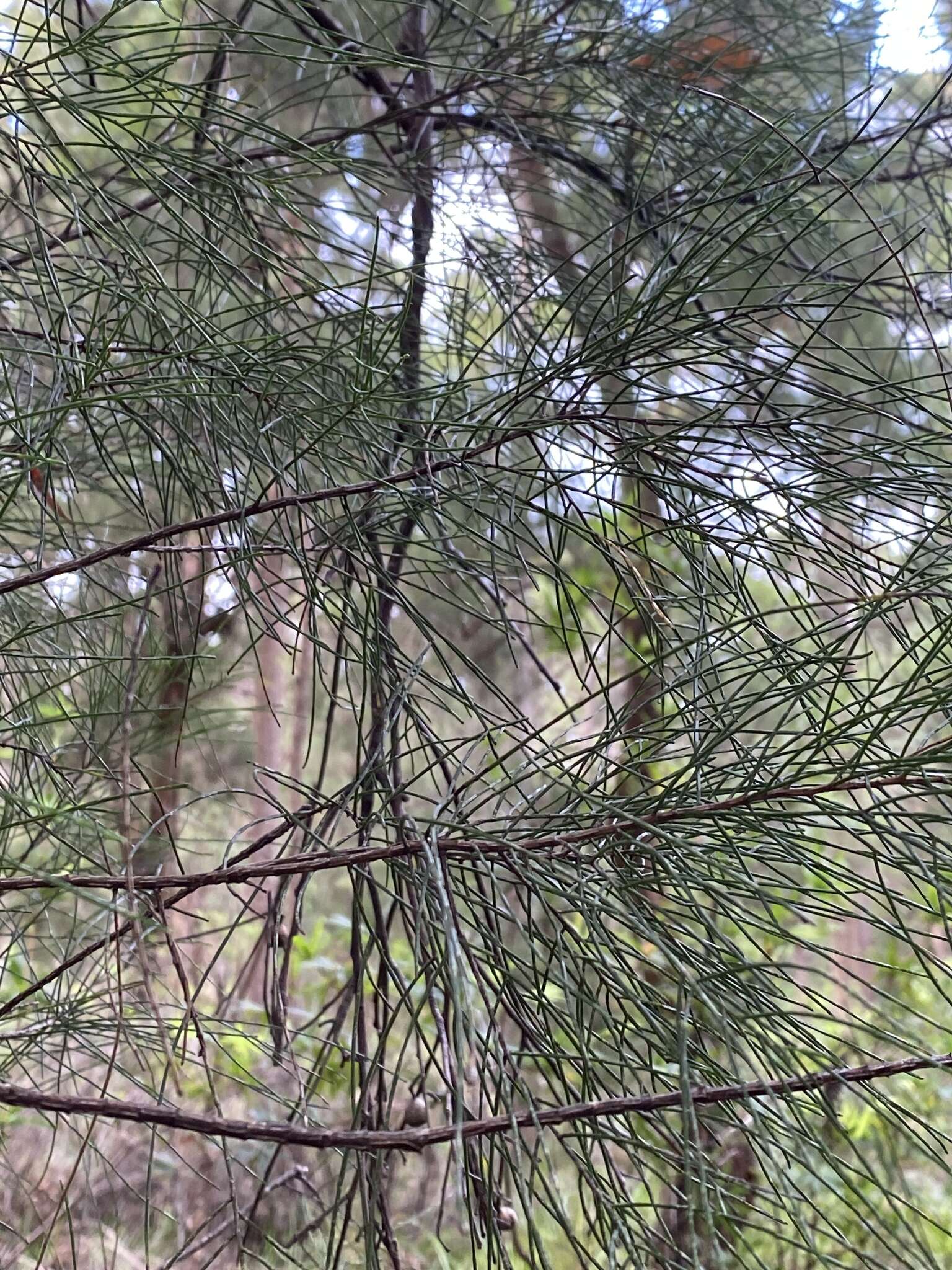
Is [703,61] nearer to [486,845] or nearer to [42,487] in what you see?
[42,487]

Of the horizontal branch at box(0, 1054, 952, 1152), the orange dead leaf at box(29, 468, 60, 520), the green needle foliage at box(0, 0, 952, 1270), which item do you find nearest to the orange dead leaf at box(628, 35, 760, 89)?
the green needle foliage at box(0, 0, 952, 1270)

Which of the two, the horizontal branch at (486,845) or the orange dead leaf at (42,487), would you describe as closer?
the horizontal branch at (486,845)

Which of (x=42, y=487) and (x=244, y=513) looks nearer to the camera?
(x=244, y=513)

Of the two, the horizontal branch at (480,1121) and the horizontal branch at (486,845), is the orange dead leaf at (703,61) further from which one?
the horizontal branch at (480,1121)

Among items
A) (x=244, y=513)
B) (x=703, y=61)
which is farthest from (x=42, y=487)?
(x=703, y=61)

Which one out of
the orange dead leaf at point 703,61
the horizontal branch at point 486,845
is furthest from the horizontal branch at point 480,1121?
the orange dead leaf at point 703,61

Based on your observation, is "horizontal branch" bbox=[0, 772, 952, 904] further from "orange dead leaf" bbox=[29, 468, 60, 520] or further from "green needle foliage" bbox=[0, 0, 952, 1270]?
"orange dead leaf" bbox=[29, 468, 60, 520]

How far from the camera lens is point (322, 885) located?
13.6 ft

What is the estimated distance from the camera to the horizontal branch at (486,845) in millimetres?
Result: 462

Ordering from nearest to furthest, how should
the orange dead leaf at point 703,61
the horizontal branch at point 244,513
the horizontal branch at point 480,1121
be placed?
1. the horizontal branch at point 480,1121
2. the horizontal branch at point 244,513
3. the orange dead leaf at point 703,61

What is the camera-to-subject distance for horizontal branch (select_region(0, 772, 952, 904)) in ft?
1.51

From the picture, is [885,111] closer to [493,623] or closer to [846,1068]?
[493,623]

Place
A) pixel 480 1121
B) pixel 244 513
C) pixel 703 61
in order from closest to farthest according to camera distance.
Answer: pixel 480 1121 < pixel 244 513 < pixel 703 61

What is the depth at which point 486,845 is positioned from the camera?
479mm
